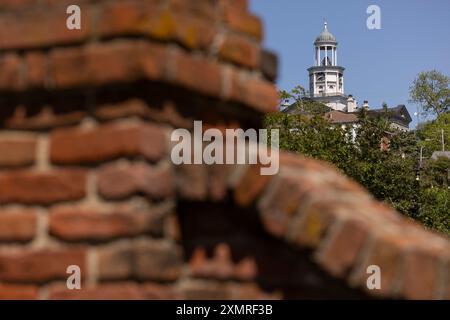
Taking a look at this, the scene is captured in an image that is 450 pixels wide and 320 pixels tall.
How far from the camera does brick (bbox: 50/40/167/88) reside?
2064 mm

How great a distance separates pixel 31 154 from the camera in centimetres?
220

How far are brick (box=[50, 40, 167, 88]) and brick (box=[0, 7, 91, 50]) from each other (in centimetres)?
4

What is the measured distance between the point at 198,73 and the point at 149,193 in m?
0.36

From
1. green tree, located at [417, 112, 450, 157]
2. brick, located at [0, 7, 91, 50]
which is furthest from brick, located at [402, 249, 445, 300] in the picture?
green tree, located at [417, 112, 450, 157]

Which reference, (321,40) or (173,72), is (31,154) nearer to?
(173,72)

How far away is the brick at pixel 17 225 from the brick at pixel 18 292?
12 cm

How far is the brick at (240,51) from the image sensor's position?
233 cm

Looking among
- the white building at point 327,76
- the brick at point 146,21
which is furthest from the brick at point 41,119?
the white building at point 327,76

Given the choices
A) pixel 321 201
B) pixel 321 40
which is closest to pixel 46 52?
pixel 321 201

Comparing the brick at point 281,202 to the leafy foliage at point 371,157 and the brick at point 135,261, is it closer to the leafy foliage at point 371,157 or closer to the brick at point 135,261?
the brick at point 135,261

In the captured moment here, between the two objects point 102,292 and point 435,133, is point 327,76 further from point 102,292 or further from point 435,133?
point 102,292

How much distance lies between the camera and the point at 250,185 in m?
2.14

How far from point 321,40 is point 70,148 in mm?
137376

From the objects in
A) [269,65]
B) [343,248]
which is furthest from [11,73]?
[343,248]
